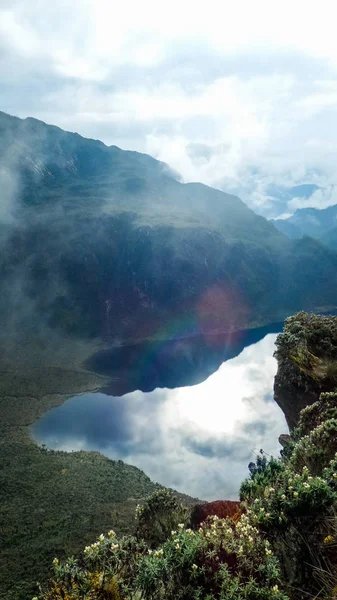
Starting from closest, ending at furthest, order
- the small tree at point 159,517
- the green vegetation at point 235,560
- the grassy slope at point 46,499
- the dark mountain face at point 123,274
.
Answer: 1. the green vegetation at point 235,560
2. the small tree at point 159,517
3. the grassy slope at point 46,499
4. the dark mountain face at point 123,274

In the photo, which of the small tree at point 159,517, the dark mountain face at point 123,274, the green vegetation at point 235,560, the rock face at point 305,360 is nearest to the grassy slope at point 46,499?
the small tree at point 159,517

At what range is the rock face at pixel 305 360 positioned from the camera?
86.0ft

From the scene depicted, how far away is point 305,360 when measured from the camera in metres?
26.9

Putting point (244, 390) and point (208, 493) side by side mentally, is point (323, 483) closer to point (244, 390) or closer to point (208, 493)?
point (208, 493)

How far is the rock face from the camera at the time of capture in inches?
1032

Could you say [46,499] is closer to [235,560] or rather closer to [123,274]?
[235,560]

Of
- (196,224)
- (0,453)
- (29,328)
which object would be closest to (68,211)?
(196,224)

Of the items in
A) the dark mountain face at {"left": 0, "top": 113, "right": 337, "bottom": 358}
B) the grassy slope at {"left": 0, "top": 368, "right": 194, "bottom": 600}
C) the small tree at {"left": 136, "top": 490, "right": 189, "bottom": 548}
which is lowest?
the grassy slope at {"left": 0, "top": 368, "right": 194, "bottom": 600}

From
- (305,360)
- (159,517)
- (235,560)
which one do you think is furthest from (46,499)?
(235,560)

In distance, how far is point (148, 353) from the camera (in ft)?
386

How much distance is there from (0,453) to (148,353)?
65.9 metres

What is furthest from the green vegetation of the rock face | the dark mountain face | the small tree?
the dark mountain face

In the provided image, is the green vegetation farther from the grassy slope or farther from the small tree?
the grassy slope

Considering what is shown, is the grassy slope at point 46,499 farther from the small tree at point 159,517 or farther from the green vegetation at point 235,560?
the green vegetation at point 235,560
